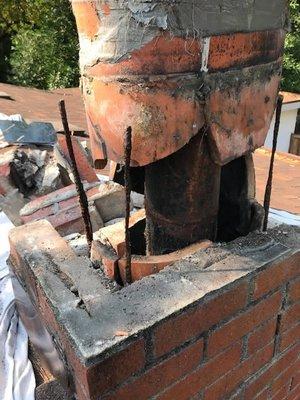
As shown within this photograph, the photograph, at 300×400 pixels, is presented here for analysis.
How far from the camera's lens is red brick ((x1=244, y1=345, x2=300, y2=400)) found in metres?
1.59

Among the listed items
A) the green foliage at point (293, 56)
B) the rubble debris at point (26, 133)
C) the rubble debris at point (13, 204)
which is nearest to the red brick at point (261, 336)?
the rubble debris at point (13, 204)

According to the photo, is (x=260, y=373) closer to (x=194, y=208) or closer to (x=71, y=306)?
(x=194, y=208)

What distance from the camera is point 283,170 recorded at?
15.3 feet

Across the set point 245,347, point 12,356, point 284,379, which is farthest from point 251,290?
point 12,356

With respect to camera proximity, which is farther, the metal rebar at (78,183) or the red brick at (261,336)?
the red brick at (261,336)

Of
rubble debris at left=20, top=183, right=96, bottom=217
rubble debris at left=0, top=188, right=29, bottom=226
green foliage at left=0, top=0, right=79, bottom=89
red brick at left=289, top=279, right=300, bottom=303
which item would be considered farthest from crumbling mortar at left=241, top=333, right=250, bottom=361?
green foliage at left=0, top=0, right=79, bottom=89

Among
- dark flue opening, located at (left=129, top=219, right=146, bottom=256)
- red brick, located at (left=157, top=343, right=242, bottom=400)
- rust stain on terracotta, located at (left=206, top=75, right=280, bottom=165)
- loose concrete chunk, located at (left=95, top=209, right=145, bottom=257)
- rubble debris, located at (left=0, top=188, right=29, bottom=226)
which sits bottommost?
rubble debris, located at (left=0, top=188, right=29, bottom=226)

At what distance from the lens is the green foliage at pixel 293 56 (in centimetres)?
1355

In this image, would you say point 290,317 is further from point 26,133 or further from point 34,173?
point 26,133

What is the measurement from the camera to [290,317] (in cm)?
160

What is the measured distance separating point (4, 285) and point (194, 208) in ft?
4.23

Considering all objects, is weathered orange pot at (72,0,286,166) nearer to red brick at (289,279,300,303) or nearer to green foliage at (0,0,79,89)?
red brick at (289,279,300,303)

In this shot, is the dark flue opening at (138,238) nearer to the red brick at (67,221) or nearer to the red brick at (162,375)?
the red brick at (162,375)

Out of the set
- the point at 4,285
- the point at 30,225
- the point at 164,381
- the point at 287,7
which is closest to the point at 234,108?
the point at 287,7
